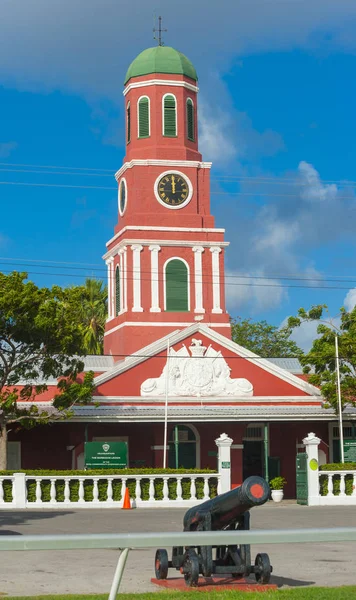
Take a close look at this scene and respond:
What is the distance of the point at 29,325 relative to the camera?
3266 cm

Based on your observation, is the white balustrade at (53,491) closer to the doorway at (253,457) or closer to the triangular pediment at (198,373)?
the triangular pediment at (198,373)

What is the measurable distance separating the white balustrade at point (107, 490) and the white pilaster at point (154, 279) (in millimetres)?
13941

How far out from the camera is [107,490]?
3052 centimetres

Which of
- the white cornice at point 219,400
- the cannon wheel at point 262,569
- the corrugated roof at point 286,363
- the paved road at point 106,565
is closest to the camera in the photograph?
the cannon wheel at point 262,569

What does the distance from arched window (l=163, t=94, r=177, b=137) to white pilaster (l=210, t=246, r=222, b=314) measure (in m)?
5.91

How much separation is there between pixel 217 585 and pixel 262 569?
670mm

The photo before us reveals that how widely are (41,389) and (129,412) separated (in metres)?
4.83

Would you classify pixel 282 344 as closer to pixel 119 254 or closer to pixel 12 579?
pixel 119 254

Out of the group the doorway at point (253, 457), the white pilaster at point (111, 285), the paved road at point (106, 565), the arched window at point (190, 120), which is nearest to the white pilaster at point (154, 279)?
the white pilaster at point (111, 285)

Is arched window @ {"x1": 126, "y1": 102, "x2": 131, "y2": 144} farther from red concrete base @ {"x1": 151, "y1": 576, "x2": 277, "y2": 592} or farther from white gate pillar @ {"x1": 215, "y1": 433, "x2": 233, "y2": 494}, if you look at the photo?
red concrete base @ {"x1": 151, "y1": 576, "x2": 277, "y2": 592}

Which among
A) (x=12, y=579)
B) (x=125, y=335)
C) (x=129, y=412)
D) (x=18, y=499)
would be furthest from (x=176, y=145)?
(x=12, y=579)

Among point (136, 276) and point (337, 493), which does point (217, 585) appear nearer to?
point (337, 493)

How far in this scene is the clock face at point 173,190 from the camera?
45.9 meters

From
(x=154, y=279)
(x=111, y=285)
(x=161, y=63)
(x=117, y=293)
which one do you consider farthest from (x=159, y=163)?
(x=117, y=293)
